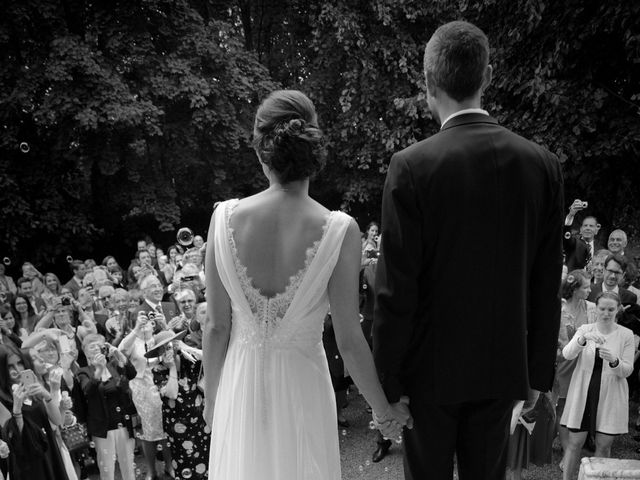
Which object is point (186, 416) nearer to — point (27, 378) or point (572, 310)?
point (27, 378)

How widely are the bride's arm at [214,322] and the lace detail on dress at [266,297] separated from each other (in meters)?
0.12

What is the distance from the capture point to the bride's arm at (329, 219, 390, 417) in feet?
7.69

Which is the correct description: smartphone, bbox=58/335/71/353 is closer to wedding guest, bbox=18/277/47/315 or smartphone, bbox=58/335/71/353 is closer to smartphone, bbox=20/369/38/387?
smartphone, bbox=20/369/38/387

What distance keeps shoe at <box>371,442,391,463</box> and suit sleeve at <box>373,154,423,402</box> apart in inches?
141

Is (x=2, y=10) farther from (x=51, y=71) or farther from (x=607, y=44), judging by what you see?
(x=607, y=44)

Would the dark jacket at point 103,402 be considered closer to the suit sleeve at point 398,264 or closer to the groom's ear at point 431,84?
the suit sleeve at point 398,264

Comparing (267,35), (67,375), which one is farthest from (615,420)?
(267,35)

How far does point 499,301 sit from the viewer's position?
2029mm

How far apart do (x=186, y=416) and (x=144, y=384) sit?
1.65 ft

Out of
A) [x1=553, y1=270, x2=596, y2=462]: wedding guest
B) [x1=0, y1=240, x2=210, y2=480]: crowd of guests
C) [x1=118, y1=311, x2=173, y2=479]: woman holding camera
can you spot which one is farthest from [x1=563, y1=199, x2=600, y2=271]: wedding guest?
[x1=118, y1=311, x2=173, y2=479]: woman holding camera

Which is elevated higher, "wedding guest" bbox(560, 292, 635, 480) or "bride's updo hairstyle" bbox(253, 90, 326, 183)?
"bride's updo hairstyle" bbox(253, 90, 326, 183)

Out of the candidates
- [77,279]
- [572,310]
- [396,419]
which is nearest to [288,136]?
[396,419]

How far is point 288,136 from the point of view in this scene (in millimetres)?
2293

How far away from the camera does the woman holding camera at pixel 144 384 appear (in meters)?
4.71
